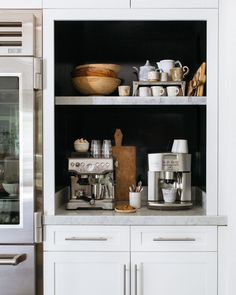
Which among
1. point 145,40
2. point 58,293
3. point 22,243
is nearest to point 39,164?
point 22,243

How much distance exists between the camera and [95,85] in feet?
7.61

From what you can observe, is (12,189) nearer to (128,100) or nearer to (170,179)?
(128,100)

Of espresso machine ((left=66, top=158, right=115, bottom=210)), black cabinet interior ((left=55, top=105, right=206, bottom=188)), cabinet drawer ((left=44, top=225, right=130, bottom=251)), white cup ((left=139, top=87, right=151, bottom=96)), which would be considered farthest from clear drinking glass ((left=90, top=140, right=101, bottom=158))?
cabinet drawer ((left=44, top=225, right=130, bottom=251))

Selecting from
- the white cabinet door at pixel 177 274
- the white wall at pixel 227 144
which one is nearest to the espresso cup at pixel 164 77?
the white wall at pixel 227 144

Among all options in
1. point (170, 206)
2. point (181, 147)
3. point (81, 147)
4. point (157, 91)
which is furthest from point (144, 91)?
point (170, 206)

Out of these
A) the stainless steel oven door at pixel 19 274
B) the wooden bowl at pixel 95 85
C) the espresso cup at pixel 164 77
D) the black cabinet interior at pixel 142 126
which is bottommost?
the stainless steel oven door at pixel 19 274

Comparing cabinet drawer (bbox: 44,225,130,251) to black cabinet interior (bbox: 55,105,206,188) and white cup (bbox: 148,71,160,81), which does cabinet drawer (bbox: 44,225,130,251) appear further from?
white cup (bbox: 148,71,160,81)

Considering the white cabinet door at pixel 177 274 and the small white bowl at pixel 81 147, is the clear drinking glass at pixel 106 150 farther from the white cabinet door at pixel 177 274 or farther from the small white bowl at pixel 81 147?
the white cabinet door at pixel 177 274

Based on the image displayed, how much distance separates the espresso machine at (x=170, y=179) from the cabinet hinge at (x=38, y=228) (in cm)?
60

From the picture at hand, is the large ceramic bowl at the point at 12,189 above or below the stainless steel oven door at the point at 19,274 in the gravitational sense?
above

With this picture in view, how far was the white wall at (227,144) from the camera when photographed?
198cm

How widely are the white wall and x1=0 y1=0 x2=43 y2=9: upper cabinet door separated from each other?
3.06ft

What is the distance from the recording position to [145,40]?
273cm

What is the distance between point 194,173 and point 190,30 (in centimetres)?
90
